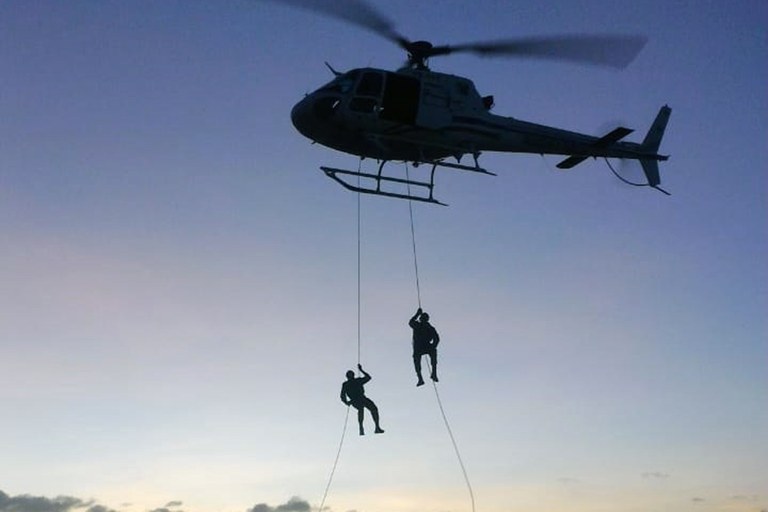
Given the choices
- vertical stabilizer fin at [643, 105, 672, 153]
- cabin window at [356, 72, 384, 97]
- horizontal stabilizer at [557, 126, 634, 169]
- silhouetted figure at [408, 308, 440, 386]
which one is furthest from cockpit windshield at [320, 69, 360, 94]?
vertical stabilizer fin at [643, 105, 672, 153]

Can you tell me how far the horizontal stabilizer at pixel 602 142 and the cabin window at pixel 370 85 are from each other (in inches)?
246

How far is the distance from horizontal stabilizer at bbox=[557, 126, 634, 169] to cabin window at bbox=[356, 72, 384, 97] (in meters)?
6.25

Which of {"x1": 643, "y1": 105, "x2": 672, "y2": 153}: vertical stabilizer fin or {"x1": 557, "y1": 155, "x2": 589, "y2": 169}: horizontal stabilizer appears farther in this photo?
{"x1": 643, "y1": 105, "x2": 672, "y2": 153}: vertical stabilizer fin

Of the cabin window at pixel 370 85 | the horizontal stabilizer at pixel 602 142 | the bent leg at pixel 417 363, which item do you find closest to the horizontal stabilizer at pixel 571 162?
the horizontal stabilizer at pixel 602 142

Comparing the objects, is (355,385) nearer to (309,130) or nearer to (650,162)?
(309,130)

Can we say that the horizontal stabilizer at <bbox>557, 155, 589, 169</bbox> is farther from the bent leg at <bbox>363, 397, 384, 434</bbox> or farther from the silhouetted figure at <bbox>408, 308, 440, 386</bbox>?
the bent leg at <bbox>363, 397, 384, 434</bbox>

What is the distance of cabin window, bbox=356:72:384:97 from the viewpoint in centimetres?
1884

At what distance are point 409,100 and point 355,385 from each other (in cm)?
647

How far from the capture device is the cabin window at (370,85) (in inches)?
742

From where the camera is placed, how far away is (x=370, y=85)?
1891 centimetres

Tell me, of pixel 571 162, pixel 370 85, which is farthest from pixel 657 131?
pixel 370 85

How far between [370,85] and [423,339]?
564 cm

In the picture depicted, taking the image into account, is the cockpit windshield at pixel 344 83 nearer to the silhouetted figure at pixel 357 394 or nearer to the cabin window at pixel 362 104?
the cabin window at pixel 362 104

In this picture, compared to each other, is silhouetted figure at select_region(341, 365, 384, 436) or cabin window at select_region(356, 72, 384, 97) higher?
cabin window at select_region(356, 72, 384, 97)
